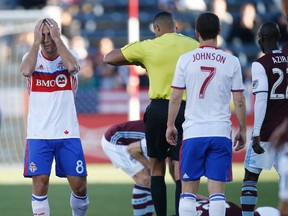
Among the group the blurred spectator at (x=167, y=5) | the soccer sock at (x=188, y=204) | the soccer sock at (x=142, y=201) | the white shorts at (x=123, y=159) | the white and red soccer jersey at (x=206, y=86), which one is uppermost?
the blurred spectator at (x=167, y=5)

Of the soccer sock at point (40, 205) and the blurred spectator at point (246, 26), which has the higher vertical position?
the blurred spectator at point (246, 26)

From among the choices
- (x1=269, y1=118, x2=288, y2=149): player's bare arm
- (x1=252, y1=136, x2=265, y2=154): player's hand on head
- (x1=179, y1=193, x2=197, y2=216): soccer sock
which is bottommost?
(x1=179, y1=193, x2=197, y2=216): soccer sock

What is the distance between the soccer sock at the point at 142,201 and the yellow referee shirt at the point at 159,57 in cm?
158

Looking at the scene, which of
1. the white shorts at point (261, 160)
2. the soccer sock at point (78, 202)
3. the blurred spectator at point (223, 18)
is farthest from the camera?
the blurred spectator at point (223, 18)

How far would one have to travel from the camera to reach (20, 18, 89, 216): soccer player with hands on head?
9.69 m

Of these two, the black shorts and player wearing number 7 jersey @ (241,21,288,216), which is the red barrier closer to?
player wearing number 7 jersey @ (241,21,288,216)

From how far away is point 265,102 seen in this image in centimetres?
1006

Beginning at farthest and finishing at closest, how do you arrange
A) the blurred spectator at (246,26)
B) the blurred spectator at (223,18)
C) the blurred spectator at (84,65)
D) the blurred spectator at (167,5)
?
the blurred spectator at (167,5), the blurred spectator at (223,18), the blurred spectator at (246,26), the blurred spectator at (84,65)

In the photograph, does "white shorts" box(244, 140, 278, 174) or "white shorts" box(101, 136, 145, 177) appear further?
"white shorts" box(101, 136, 145, 177)

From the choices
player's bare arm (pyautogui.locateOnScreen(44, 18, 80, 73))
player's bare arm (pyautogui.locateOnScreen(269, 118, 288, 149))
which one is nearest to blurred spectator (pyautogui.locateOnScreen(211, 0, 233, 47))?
player's bare arm (pyautogui.locateOnScreen(44, 18, 80, 73))

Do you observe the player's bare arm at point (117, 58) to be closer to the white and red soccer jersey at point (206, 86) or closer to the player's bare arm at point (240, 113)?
the white and red soccer jersey at point (206, 86)

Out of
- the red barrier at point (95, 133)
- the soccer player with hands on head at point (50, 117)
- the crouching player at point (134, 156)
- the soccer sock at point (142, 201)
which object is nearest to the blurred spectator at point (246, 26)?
the red barrier at point (95, 133)

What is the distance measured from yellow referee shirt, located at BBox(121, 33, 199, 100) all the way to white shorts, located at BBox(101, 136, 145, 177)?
163cm

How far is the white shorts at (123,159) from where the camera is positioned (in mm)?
11742
